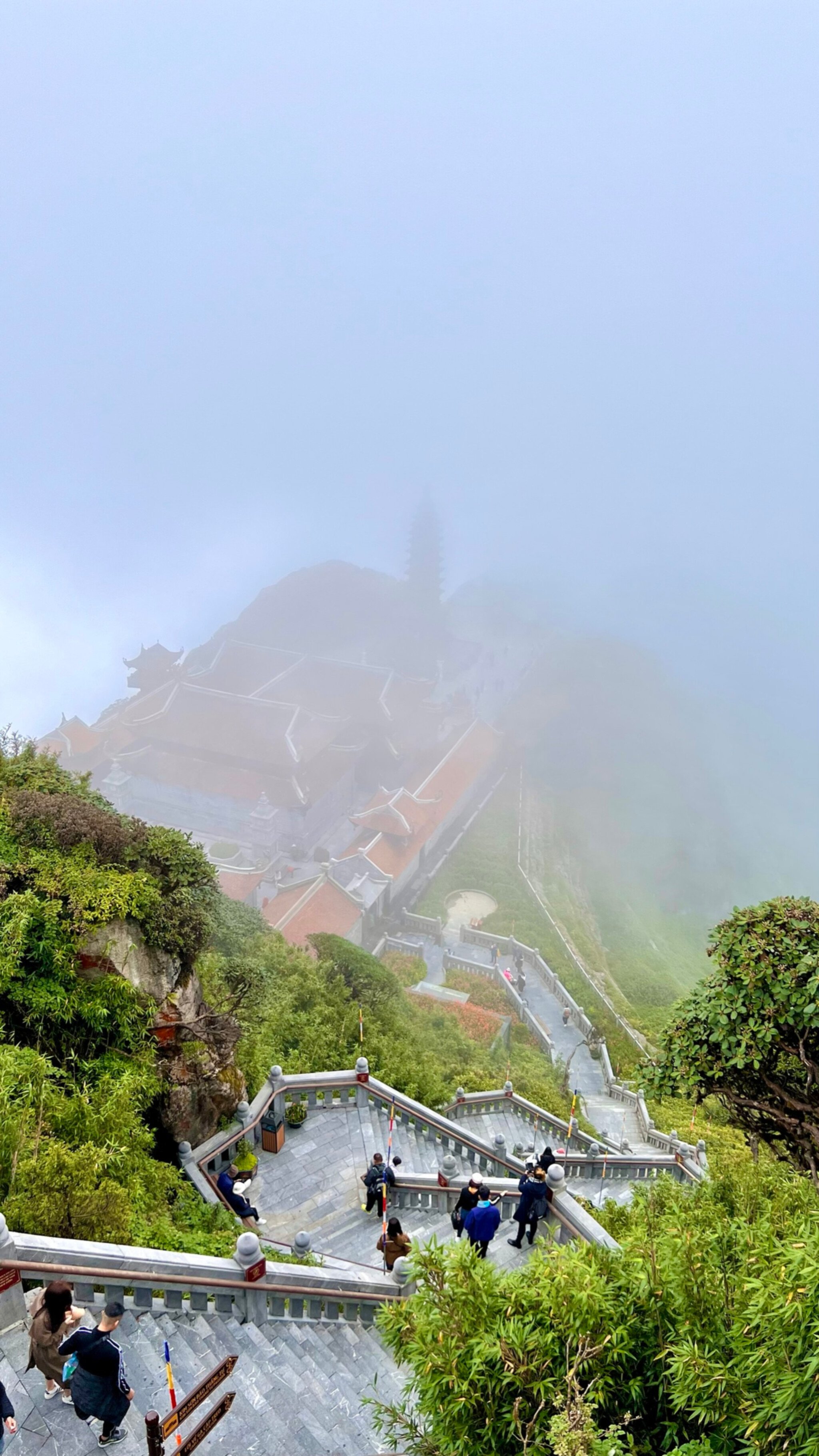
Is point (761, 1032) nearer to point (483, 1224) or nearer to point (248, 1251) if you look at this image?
point (483, 1224)

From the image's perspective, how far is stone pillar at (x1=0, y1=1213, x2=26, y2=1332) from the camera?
6.38 m

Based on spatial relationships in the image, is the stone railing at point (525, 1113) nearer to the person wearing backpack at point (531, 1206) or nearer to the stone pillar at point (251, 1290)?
the person wearing backpack at point (531, 1206)

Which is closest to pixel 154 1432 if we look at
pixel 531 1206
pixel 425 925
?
pixel 531 1206

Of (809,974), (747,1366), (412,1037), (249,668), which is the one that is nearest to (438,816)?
(249,668)

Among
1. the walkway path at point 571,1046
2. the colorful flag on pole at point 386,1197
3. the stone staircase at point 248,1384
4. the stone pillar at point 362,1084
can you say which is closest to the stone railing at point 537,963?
the walkway path at point 571,1046

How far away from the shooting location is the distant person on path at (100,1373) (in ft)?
18.5

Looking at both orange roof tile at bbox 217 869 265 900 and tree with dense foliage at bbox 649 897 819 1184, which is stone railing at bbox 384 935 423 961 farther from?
tree with dense foliage at bbox 649 897 819 1184

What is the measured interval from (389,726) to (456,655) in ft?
106

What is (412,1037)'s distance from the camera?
20.3 m

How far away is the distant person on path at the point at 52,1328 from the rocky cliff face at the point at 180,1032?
4865mm

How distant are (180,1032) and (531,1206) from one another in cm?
528

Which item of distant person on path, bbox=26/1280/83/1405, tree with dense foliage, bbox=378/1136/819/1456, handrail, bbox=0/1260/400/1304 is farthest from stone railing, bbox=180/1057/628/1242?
tree with dense foliage, bbox=378/1136/819/1456

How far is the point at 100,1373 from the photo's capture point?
5703 millimetres

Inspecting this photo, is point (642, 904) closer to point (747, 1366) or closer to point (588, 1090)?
point (588, 1090)
